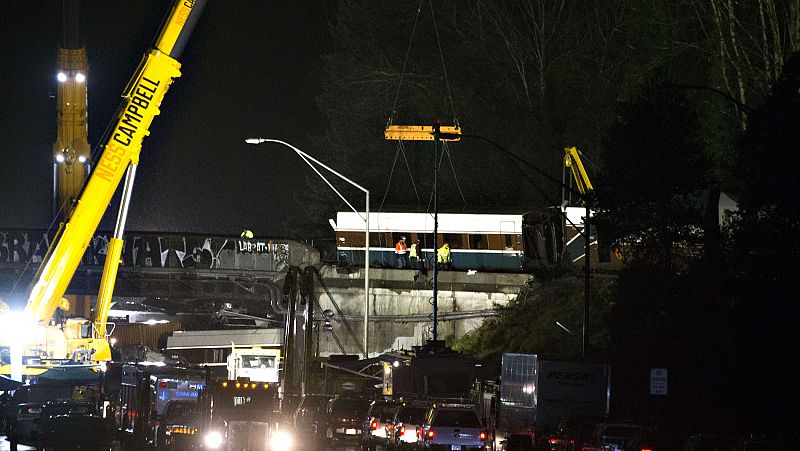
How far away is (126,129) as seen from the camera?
4312cm

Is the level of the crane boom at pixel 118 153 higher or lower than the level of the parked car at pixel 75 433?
higher

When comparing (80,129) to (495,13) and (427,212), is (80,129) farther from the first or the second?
(495,13)

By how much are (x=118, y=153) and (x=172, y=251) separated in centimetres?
3448

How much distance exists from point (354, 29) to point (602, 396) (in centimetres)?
6107

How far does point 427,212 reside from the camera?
239ft

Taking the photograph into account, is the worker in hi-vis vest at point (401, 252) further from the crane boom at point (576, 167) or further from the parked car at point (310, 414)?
the parked car at point (310, 414)

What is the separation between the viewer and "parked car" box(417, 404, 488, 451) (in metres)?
29.4

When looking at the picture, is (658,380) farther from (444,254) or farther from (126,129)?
(444,254)

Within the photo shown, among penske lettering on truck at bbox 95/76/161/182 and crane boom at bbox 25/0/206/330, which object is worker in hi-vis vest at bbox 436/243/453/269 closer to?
crane boom at bbox 25/0/206/330

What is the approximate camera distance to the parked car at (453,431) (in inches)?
1156

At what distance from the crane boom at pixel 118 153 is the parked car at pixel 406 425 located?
14860mm

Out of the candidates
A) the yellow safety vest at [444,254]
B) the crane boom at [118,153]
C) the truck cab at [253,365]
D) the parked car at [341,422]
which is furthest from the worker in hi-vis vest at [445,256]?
the parked car at [341,422]

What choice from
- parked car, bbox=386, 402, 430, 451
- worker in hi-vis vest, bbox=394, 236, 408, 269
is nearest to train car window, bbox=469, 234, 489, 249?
worker in hi-vis vest, bbox=394, 236, 408, 269

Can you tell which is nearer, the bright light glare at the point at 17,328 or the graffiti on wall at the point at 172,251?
the bright light glare at the point at 17,328
